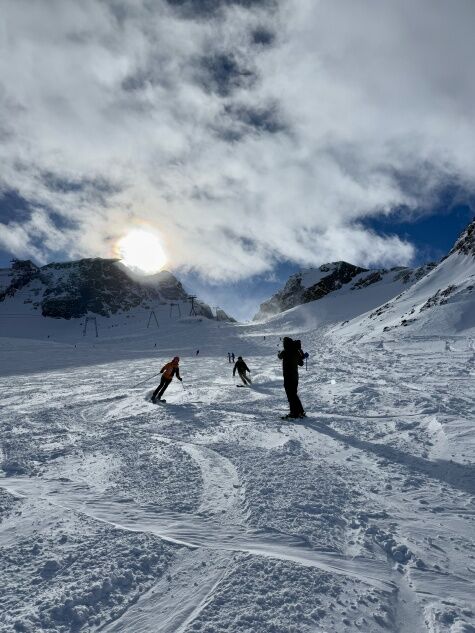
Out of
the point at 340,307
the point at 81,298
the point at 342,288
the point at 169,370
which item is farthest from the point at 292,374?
the point at 81,298

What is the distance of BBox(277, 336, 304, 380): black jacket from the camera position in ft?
26.3

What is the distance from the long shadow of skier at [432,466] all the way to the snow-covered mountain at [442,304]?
61.7 ft

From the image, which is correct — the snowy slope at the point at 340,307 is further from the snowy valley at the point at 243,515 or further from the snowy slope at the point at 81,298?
the snowy valley at the point at 243,515

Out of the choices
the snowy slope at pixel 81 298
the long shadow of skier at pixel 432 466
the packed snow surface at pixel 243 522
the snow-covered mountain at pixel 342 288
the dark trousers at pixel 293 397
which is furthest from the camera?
the snowy slope at pixel 81 298

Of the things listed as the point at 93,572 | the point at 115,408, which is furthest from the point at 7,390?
the point at 93,572

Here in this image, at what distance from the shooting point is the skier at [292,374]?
25.4 ft

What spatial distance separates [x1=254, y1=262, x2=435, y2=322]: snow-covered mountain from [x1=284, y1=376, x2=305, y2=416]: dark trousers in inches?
2217

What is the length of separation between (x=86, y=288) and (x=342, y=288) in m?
87.5

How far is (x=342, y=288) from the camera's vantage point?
119 m

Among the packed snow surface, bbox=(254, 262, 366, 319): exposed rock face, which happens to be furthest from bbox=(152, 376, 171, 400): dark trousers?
bbox=(254, 262, 366, 319): exposed rock face

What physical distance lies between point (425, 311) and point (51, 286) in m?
137

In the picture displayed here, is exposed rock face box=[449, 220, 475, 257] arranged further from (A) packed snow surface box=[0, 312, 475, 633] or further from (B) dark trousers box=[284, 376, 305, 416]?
(B) dark trousers box=[284, 376, 305, 416]

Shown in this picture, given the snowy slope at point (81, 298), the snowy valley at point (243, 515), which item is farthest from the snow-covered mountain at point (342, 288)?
the snowy valley at point (243, 515)

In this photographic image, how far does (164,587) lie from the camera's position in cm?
265
